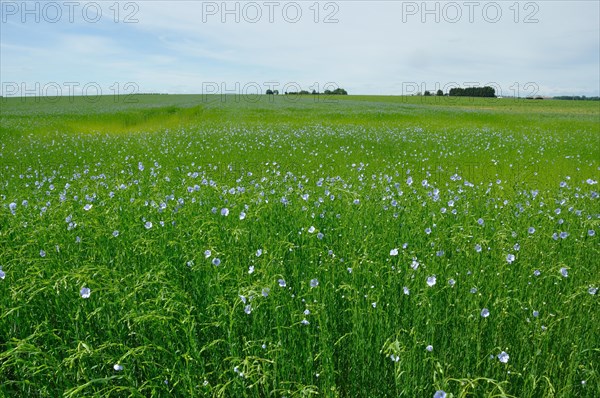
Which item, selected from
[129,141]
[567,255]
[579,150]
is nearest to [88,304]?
[567,255]

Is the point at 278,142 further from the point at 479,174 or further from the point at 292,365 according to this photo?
the point at 292,365

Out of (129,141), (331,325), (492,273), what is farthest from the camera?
(129,141)

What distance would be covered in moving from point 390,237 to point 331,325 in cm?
153

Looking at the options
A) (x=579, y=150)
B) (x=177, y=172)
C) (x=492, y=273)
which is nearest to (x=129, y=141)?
(x=177, y=172)

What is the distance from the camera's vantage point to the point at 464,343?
2564mm

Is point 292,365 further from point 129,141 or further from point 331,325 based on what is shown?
point 129,141

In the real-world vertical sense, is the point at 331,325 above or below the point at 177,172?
below

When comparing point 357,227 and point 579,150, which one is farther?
point 579,150

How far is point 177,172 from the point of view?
8555mm

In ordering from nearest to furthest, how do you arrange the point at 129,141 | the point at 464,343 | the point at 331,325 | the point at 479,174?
the point at 464,343
the point at 331,325
the point at 479,174
the point at 129,141

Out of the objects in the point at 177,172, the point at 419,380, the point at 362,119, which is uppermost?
the point at 362,119

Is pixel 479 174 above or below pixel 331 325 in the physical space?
above

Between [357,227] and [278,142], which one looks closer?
[357,227]

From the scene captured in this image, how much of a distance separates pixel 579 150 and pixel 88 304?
1361 cm
